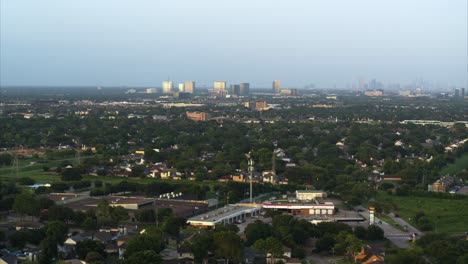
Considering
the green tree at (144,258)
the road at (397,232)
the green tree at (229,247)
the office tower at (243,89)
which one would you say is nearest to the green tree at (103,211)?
the green tree at (229,247)

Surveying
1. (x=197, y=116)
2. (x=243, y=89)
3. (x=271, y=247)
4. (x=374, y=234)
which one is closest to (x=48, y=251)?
(x=271, y=247)

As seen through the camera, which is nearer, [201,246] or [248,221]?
[201,246]

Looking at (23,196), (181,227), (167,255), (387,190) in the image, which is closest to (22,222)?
(23,196)

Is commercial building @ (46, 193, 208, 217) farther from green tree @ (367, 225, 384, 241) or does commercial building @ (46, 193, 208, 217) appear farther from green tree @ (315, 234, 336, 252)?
green tree @ (367, 225, 384, 241)

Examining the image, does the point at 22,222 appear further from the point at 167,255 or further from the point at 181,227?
the point at 167,255

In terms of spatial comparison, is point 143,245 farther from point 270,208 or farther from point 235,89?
point 235,89
